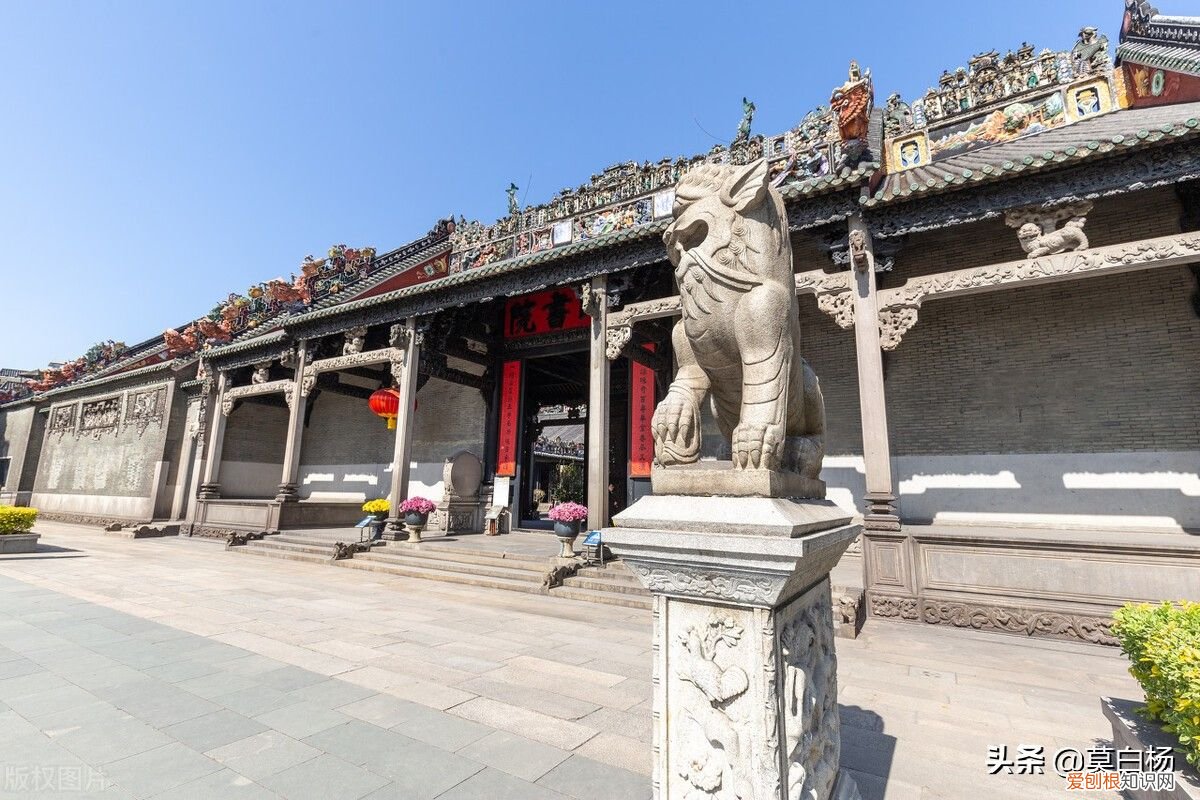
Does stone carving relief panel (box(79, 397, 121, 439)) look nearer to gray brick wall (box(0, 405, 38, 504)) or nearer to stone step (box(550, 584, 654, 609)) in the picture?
gray brick wall (box(0, 405, 38, 504))

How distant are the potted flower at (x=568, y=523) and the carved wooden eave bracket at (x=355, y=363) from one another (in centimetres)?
562

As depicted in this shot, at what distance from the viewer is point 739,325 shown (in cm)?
219

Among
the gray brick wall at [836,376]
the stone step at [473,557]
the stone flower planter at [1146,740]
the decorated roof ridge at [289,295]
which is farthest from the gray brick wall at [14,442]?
the stone flower planter at [1146,740]

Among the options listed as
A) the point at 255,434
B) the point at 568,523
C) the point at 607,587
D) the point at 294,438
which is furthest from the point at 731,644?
the point at 255,434

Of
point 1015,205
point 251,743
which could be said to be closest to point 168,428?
point 251,743

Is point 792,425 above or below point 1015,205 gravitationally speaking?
below

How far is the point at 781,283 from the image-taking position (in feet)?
7.48

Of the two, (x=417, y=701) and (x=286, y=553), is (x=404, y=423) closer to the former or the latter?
(x=286, y=553)

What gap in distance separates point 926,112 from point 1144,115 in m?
2.94

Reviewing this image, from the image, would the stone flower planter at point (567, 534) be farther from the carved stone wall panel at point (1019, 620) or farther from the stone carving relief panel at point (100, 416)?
the stone carving relief panel at point (100, 416)

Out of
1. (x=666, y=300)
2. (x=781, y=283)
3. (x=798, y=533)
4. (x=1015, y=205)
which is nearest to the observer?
(x=798, y=533)

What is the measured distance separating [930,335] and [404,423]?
10.2m

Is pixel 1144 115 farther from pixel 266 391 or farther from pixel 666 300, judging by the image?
pixel 266 391

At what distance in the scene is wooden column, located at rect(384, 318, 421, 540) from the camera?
1053cm
